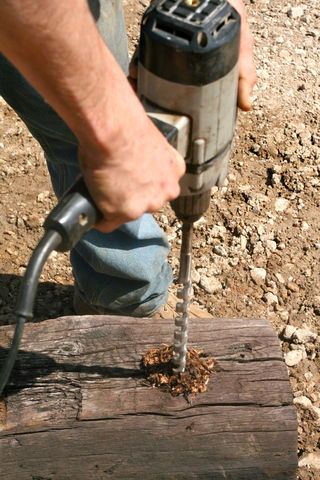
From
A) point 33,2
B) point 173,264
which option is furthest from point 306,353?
point 33,2

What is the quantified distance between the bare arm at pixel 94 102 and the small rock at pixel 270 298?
1.46 metres

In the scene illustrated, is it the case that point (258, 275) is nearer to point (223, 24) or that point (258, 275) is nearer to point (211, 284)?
point (211, 284)

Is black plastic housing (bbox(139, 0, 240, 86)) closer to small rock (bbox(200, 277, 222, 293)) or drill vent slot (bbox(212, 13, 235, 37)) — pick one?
drill vent slot (bbox(212, 13, 235, 37))

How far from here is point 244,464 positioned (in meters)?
1.95

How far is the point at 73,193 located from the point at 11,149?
1981mm

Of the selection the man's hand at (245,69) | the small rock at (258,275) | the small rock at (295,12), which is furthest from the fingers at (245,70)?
the small rock at (295,12)

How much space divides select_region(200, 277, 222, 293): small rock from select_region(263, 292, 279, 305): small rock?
0.16 m

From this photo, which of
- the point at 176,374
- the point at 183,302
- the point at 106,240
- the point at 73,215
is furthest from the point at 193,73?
the point at 106,240

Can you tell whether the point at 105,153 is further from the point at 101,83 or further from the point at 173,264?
the point at 173,264

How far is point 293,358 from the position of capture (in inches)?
107

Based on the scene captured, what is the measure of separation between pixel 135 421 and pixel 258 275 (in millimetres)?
1112

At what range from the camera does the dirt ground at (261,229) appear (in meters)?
2.80

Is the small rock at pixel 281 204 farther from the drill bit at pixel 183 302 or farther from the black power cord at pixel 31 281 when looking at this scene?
the black power cord at pixel 31 281

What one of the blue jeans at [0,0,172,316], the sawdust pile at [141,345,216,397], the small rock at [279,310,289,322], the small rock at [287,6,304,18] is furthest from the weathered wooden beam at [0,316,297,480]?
the small rock at [287,6,304,18]
